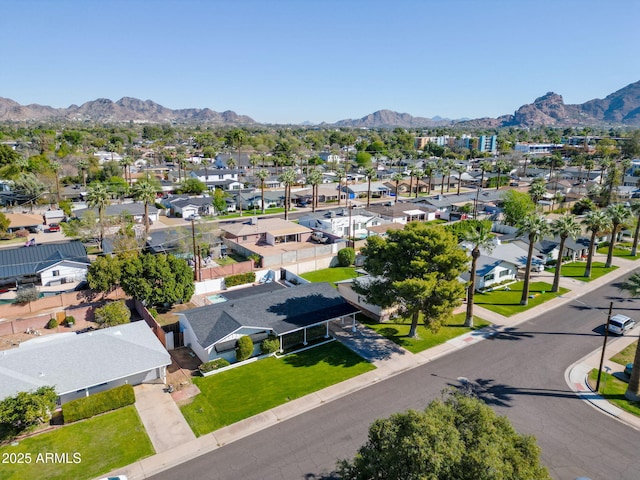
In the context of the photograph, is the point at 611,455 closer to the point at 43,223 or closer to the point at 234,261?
the point at 234,261

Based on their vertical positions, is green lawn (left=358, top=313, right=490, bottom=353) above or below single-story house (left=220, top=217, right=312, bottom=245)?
below

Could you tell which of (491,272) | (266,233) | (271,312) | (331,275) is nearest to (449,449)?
(271,312)

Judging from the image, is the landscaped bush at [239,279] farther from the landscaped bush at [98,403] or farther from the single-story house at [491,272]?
the single-story house at [491,272]

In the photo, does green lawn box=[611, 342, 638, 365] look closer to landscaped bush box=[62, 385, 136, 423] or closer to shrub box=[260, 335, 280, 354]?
shrub box=[260, 335, 280, 354]

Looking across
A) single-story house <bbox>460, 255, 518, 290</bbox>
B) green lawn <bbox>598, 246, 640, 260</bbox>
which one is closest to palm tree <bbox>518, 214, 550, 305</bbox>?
single-story house <bbox>460, 255, 518, 290</bbox>

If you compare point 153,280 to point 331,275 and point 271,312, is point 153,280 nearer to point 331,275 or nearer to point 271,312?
point 271,312

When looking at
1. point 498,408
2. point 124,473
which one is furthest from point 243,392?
point 498,408

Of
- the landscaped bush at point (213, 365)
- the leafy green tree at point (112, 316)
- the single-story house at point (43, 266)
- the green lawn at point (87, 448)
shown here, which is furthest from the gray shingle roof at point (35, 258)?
the green lawn at point (87, 448)
